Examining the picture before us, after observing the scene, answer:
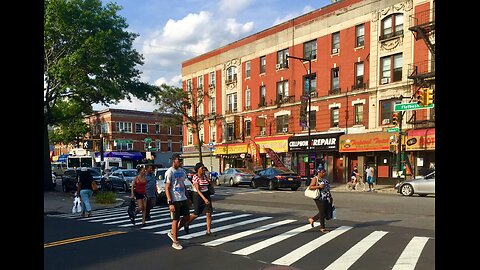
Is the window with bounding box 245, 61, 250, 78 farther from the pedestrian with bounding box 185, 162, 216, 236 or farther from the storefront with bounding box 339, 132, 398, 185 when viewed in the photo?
the pedestrian with bounding box 185, 162, 216, 236

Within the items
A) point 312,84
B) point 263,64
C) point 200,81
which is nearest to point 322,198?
point 312,84

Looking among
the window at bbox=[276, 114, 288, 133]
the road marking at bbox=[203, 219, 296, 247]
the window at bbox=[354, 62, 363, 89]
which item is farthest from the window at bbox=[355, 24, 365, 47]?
the road marking at bbox=[203, 219, 296, 247]

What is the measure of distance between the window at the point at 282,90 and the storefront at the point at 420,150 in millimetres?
13328

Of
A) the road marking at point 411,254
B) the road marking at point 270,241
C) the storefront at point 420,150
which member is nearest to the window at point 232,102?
the storefront at point 420,150

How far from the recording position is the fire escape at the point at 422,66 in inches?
979

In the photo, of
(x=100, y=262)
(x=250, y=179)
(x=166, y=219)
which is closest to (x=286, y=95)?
(x=250, y=179)

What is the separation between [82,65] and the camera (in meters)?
23.6

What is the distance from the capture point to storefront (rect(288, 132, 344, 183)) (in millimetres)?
32094

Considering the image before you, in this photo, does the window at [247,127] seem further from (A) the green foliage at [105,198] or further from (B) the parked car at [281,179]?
(A) the green foliage at [105,198]

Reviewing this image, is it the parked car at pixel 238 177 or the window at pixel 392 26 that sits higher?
the window at pixel 392 26

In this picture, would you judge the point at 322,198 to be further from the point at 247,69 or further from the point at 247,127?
the point at 247,69

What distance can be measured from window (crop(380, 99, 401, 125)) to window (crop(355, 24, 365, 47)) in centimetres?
513
